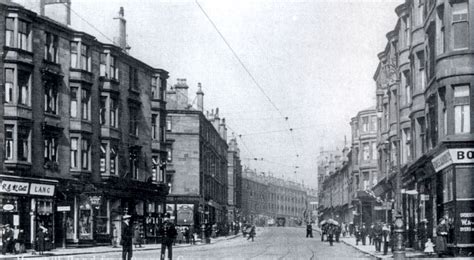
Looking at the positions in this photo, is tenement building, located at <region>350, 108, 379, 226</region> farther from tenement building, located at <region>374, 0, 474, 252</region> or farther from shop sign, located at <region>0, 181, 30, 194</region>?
shop sign, located at <region>0, 181, 30, 194</region>

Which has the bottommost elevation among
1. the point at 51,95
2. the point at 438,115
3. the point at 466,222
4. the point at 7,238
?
the point at 7,238

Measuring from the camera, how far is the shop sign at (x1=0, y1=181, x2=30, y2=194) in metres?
36.4

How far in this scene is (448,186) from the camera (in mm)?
29234

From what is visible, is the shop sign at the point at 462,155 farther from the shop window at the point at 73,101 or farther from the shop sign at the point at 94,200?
the shop window at the point at 73,101

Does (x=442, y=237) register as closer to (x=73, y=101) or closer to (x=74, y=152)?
(x=74, y=152)

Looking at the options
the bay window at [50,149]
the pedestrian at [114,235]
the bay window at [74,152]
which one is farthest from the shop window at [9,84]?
the pedestrian at [114,235]

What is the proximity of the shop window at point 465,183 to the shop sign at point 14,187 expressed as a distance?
22232mm

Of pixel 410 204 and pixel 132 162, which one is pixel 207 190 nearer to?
pixel 132 162

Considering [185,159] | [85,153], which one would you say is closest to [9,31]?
[85,153]

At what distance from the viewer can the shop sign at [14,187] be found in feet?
119

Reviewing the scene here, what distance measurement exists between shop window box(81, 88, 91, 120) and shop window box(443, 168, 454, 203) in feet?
78.1

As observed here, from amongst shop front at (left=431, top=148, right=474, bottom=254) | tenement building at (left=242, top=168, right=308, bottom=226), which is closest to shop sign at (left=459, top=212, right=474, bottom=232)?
shop front at (left=431, top=148, right=474, bottom=254)

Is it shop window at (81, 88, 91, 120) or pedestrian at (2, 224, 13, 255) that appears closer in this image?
pedestrian at (2, 224, 13, 255)

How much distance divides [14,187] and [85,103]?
9.71 metres
